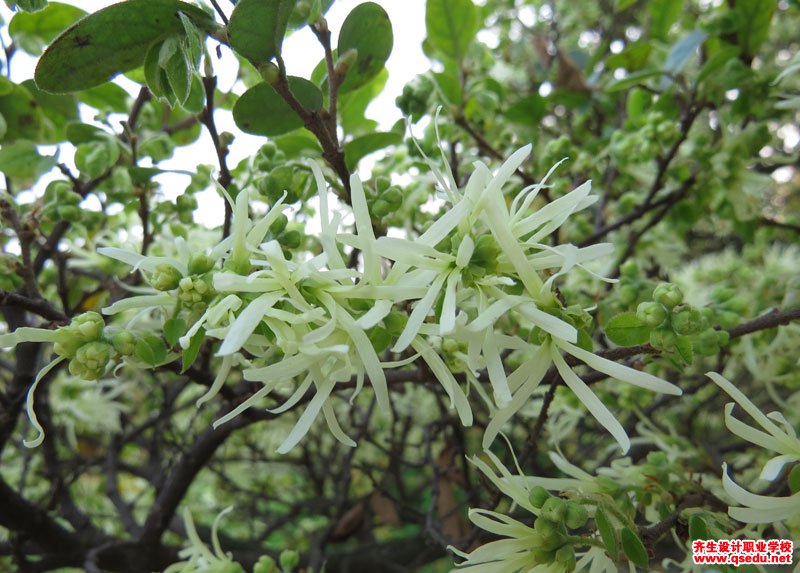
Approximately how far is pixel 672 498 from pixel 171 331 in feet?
1.67

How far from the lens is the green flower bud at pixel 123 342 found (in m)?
0.43

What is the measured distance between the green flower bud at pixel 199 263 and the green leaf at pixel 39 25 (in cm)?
60

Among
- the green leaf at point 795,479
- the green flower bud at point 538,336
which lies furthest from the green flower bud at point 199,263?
the green leaf at point 795,479

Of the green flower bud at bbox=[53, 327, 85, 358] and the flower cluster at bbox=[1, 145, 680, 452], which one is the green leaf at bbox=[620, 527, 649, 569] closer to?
the flower cluster at bbox=[1, 145, 680, 452]

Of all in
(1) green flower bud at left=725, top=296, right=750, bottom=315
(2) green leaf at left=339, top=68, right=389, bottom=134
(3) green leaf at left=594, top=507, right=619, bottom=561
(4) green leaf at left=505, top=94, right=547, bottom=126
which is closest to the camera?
(3) green leaf at left=594, top=507, right=619, bottom=561

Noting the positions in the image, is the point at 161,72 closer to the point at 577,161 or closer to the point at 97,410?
the point at 577,161

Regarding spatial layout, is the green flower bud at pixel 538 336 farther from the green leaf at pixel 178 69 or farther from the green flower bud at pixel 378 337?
the green leaf at pixel 178 69

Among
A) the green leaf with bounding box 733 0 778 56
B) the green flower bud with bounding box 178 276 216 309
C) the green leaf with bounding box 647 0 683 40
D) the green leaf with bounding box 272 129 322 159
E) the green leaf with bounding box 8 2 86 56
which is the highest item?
the green leaf with bounding box 647 0 683 40

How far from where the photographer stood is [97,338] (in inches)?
16.9

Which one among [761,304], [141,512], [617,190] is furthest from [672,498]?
[141,512]

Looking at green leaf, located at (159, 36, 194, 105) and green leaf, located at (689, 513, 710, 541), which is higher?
green leaf, located at (159, 36, 194, 105)

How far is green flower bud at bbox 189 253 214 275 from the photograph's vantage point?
415mm

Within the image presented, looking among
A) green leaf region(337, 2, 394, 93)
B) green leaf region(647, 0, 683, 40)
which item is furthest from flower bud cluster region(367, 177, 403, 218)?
green leaf region(647, 0, 683, 40)

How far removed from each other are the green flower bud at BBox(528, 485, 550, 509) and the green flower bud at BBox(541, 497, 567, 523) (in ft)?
0.04
